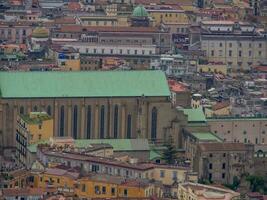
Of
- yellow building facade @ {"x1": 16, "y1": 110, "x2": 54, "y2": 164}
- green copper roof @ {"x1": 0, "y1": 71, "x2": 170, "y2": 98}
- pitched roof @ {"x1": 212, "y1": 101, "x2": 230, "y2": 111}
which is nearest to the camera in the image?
yellow building facade @ {"x1": 16, "y1": 110, "x2": 54, "y2": 164}

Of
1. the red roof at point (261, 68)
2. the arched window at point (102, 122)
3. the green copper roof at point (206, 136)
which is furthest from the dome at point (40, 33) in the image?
the green copper roof at point (206, 136)

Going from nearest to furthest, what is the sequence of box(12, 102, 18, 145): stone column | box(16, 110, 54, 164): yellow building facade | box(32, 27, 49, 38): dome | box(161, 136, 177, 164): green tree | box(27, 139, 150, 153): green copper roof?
box(161, 136, 177, 164): green tree
box(27, 139, 150, 153): green copper roof
box(16, 110, 54, 164): yellow building facade
box(12, 102, 18, 145): stone column
box(32, 27, 49, 38): dome

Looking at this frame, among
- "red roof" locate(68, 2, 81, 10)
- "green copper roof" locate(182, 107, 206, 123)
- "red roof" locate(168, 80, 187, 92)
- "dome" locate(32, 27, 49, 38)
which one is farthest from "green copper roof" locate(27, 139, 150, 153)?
"red roof" locate(68, 2, 81, 10)

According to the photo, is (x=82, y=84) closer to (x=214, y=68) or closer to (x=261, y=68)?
(x=214, y=68)

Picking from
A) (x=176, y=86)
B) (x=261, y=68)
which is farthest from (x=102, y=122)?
(x=261, y=68)

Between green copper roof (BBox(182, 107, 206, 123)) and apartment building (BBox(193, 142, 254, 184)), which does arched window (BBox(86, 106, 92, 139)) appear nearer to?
green copper roof (BBox(182, 107, 206, 123))

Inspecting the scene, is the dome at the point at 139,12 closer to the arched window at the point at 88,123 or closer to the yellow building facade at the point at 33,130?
the arched window at the point at 88,123
